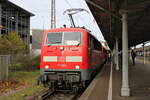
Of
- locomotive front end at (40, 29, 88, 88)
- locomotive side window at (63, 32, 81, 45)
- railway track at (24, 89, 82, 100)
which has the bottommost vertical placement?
railway track at (24, 89, 82, 100)

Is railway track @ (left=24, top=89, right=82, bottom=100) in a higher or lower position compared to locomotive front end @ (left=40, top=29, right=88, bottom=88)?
lower

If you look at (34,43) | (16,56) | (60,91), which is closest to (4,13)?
(34,43)

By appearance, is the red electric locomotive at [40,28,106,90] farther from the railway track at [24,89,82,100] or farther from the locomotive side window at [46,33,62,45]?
the railway track at [24,89,82,100]

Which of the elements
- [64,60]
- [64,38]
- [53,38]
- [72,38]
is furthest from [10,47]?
[64,60]

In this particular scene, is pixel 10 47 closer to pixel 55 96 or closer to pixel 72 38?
pixel 72 38

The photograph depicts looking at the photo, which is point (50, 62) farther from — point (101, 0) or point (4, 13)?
point (4, 13)

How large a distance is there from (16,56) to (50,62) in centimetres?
1112

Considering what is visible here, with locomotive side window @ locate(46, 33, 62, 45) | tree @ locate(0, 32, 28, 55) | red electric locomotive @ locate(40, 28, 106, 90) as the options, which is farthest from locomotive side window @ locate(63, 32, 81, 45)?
tree @ locate(0, 32, 28, 55)

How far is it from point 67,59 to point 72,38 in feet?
3.31

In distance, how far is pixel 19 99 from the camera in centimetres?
983

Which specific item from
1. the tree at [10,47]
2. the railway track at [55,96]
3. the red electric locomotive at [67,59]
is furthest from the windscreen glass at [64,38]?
the tree at [10,47]

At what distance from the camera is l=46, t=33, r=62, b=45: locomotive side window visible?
11.7 metres

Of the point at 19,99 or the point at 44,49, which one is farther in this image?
the point at 44,49

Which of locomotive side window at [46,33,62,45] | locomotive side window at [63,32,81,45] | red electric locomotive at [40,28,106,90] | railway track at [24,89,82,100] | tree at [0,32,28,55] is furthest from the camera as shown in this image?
tree at [0,32,28,55]
